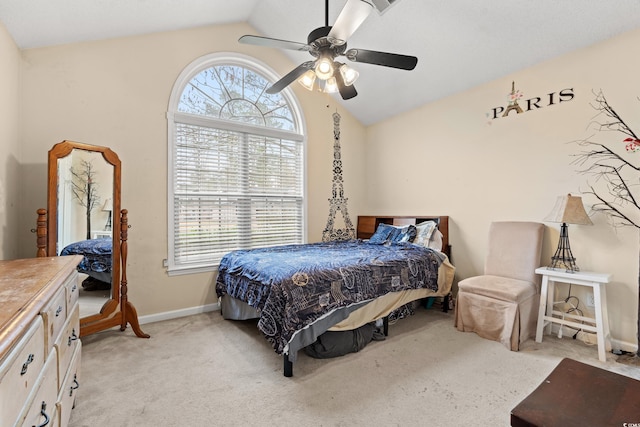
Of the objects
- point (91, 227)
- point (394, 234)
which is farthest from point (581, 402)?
point (91, 227)

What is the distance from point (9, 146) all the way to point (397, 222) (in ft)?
13.3

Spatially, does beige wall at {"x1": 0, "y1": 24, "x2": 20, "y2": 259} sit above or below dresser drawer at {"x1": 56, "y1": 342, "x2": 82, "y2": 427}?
above

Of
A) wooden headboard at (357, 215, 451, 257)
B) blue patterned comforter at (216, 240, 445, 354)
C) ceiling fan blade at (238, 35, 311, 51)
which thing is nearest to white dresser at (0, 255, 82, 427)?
blue patterned comforter at (216, 240, 445, 354)

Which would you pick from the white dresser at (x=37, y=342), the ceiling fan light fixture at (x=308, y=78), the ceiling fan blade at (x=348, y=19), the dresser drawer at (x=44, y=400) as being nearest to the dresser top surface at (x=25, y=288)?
the white dresser at (x=37, y=342)

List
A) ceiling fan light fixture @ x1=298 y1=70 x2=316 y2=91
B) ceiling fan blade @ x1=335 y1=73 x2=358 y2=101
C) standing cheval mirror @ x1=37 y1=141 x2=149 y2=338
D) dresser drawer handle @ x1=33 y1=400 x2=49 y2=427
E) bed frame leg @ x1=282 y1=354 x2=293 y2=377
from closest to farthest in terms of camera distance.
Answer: dresser drawer handle @ x1=33 y1=400 x2=49 y2=427, bed frame leg @ x1=282 y1=354 x2=293 y2=377, standing cheval mirror @ x1=37 y1=141 x2=149 y2=338, ceiling fan blade @ x1=335 y1=73 x2=358 y2=101, ceiling fan light fixture @ x1=298 y1=70 x2=316 y2=91

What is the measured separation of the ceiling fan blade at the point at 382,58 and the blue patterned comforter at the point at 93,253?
8.58 ft

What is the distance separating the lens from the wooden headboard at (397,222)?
12.1ft

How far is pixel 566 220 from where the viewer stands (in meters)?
2.51

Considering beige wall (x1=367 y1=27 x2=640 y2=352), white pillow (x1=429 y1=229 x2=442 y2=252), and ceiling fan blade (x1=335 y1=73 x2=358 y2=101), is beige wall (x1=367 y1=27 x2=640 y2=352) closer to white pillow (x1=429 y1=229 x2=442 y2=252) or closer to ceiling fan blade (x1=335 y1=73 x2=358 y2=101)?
white pillow (x1=429 y1=229 x2=442 y2=252)

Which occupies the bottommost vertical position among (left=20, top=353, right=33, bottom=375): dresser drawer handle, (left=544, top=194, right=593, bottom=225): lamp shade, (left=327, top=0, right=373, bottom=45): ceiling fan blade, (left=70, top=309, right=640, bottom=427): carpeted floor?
(left=70, top=309, right=640, bottom=427): carpeted floor

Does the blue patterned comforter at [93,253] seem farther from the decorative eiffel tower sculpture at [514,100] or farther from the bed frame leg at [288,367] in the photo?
the decorative eiffel tower sculpture at [514,100]

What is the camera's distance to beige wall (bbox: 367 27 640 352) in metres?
2.49

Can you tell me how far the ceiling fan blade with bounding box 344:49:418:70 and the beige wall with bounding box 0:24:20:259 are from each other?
2529 mm

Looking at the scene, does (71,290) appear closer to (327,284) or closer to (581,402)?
(327,284)
